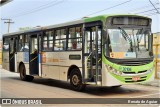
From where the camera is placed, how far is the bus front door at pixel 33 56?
18.4 meters

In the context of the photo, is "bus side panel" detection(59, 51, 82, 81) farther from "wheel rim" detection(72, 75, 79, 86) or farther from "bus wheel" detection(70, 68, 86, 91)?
"wheel rim" detection(72, 75, 79, 86)

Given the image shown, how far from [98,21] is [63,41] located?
2728 mm

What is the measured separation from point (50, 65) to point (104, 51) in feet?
15.1

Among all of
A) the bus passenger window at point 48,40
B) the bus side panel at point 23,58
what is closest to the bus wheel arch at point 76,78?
the bus passenger window at point 48,40

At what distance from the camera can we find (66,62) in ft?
49.1

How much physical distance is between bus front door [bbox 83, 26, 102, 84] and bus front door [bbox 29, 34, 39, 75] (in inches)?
210

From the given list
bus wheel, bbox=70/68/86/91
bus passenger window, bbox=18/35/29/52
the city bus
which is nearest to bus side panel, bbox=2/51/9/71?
bus passenger window, bbox=18/35/29/52

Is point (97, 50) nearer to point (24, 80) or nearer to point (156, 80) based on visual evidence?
point (156, 80)

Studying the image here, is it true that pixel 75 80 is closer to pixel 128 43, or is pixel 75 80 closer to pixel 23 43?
pixel 128 43

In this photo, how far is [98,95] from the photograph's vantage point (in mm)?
13000

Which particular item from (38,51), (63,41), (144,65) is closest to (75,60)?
(63,41)

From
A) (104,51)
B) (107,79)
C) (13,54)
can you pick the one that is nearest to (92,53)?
(104,51)

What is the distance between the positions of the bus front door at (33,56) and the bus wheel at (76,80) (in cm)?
429

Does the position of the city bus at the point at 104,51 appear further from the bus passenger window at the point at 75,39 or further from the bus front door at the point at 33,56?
the bus front door at the point at 33,56
